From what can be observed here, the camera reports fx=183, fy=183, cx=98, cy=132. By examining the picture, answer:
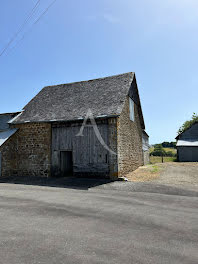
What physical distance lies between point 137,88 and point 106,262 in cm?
1484

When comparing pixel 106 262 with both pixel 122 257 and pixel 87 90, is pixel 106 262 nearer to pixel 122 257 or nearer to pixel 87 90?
pixel 122 257

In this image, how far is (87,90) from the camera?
46.4 feet

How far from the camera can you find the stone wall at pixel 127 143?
37.1 feet

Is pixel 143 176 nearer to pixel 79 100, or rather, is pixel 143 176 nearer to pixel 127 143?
pixel 127 143

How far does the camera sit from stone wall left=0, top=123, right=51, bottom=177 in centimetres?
1211

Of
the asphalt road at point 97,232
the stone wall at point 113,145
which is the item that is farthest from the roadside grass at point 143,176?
the asphalt road at point 97,232

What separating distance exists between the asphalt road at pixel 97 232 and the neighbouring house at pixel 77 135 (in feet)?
18.2

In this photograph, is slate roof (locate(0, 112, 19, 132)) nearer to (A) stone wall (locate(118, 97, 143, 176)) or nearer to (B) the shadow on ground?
(B) the shadow on ground

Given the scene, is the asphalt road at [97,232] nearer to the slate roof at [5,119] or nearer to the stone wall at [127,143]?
the stone wall at [127,143]

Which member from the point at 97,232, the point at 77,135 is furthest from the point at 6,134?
the point at 97,232

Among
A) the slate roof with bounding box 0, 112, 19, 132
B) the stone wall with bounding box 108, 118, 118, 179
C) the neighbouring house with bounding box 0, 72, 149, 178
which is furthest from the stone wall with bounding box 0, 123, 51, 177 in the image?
the stone wall with bounding box 108, 118, 118, 179

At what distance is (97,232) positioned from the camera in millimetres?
3434

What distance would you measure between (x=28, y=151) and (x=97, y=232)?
10.4 m

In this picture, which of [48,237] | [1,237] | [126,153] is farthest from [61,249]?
[126,153]
